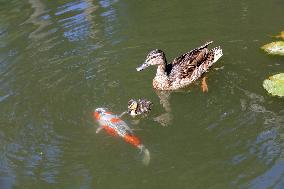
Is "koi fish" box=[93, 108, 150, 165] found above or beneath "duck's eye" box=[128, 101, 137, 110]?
beneath

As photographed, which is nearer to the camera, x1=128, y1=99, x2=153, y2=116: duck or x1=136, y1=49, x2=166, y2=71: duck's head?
x1=128, y1=99, x2=153, y2=116: duck

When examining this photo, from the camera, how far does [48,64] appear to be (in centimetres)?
1202

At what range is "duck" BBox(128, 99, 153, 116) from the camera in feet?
29.7

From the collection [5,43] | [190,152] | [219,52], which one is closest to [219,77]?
[219,52]

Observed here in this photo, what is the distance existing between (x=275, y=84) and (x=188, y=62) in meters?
2.10

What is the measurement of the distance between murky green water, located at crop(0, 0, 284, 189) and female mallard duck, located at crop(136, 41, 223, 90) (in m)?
0.24

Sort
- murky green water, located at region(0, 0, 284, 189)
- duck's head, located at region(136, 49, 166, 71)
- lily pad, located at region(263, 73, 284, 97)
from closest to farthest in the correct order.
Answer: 1. murky green water, located at region(0, 0, 284, 189)
2. lily pad, located at region(263, 73, 284, 97)
3. duck's head, located at region(136, 49, 166, 71)

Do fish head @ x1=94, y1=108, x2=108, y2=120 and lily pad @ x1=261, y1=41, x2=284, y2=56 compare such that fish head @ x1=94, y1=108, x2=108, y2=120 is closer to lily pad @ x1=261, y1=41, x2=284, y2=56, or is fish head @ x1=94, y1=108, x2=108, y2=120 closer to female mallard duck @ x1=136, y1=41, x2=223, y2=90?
female mallard duck @ x1=136, y1=41, x2=223, y2=90

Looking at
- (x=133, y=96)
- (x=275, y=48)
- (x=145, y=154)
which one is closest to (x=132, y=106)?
(x=133, y=96)

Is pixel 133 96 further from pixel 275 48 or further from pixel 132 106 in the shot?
pixel 275 48

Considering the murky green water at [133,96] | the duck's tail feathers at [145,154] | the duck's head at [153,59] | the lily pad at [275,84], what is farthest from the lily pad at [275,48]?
the duck's tail feathers at [145,154]

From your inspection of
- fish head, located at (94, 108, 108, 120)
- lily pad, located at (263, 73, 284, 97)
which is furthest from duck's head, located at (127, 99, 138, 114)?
lily pad, located at (263, 73, 284, 97)

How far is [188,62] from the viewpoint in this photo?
10719mm

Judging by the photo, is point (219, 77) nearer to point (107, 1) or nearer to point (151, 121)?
point (151, 121)
